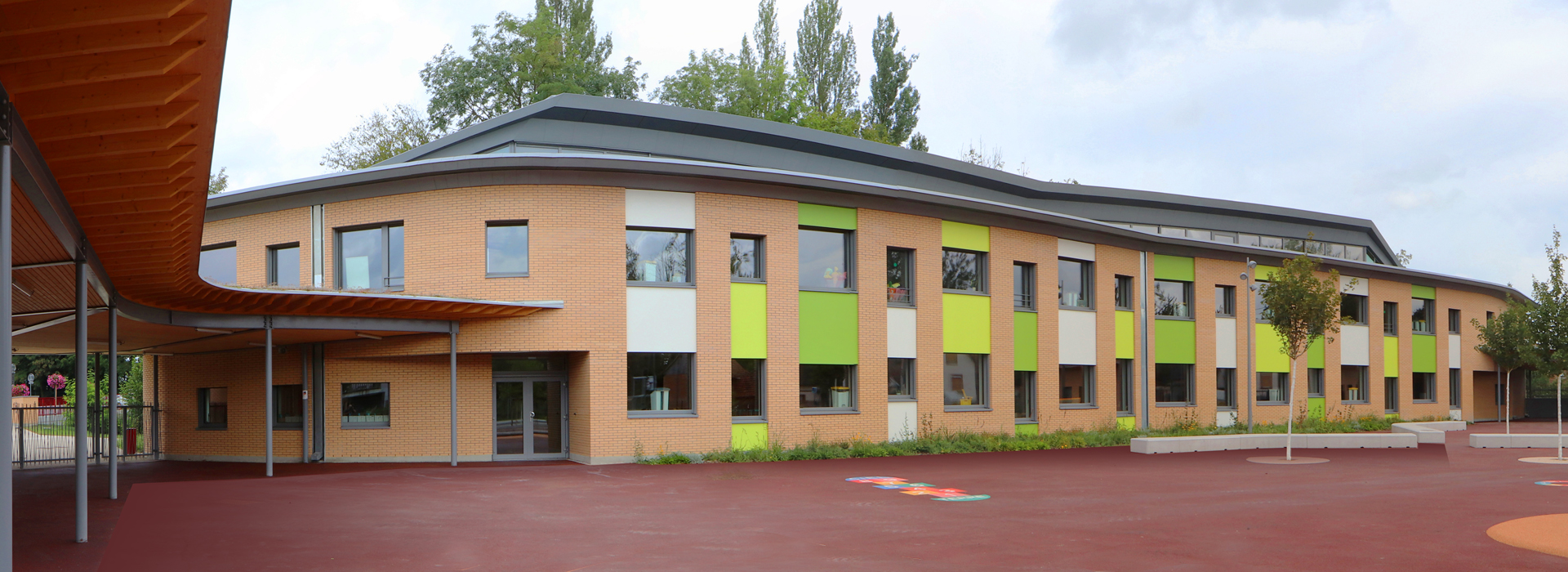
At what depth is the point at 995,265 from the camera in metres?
25.7

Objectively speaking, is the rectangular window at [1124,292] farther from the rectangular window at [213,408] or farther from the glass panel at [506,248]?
the rectangular window at [213,408]

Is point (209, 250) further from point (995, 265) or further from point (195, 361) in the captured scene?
point (995, 265)

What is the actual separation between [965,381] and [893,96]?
3223 centimetres

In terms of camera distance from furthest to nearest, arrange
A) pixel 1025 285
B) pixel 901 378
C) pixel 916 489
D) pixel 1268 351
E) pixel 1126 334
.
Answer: pixel 1268 351 < pixel 1126 334 < pixel 1025 285 < pixel 901 378 < pixel 916 489

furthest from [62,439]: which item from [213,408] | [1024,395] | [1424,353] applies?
[1424,353]

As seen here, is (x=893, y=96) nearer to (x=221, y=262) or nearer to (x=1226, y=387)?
(x=1226, y=387)

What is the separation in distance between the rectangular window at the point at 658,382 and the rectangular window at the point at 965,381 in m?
6.69

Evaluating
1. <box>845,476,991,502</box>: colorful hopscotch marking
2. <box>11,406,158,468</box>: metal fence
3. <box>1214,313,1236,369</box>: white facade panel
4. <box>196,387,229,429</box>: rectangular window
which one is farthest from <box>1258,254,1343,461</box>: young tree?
<box>11,406,158,468</box>: metal fence

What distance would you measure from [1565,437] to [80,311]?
30.7m

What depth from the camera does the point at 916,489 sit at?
15805 mm

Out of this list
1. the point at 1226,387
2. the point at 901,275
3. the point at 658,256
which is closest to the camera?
the point at 658,256

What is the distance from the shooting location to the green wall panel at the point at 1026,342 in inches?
1030

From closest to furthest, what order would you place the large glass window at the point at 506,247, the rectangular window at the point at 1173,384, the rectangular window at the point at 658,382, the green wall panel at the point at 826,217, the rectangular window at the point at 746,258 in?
the large glass window at the point at 506,247 < the rectangular window at the point at 658,382 < the rectangular window at the point at 746,258 < the green wall panel at the point at 826,217 < the rectangular window at the point at 1173,384

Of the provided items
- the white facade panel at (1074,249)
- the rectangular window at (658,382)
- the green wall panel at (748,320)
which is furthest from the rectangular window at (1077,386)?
the rectangular window at (658,382)
